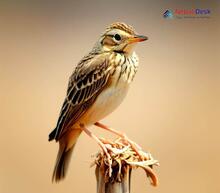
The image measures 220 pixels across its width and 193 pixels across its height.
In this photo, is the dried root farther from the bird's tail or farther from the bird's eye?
the bird's eye

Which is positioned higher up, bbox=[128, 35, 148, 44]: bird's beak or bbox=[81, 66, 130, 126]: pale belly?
bbox=[128, 35, 148, 44]: bird's beak

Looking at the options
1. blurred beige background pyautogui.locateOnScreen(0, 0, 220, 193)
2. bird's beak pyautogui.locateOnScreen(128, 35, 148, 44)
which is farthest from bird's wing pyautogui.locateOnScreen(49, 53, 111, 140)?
blurred beige background pyautogui.locateOnScreen(0, 0, 220, 193)

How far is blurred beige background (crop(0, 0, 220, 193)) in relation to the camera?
7.35ft

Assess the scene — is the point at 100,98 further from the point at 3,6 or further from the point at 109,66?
the point at 3,6

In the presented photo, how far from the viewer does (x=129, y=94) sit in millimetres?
2324

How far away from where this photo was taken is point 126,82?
65.4 inches

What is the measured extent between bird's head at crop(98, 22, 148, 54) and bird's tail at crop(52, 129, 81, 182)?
35 cm

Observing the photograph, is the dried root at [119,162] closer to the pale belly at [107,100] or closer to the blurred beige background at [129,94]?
the pale belly at [107,100]

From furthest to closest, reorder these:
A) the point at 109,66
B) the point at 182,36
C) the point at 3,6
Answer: the point at 182,36, the point at 3,6, the point at 109,66

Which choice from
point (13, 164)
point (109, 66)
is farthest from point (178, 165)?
point (109, 66)

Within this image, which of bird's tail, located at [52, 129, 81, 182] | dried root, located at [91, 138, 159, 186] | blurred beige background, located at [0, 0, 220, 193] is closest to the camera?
dried root, located at [91, 138, 159, 186]

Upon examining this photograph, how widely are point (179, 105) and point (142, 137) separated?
0.27 m

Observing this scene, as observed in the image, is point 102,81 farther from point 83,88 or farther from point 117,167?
point 117,167

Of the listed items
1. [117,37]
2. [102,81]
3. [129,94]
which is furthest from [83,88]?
[129,94]
